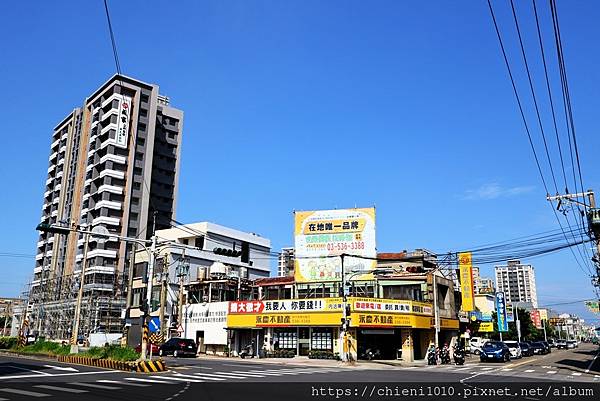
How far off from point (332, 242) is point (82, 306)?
1623 inches

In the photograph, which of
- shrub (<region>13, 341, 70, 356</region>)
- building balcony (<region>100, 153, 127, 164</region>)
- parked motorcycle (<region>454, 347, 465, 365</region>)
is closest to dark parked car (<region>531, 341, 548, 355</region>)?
parked motorcycle (<region>454, 347, 465, 365</region>)

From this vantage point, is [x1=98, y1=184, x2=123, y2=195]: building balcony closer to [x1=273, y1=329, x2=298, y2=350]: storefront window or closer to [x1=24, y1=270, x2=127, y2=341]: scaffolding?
[x1=24, y1=270, x2=127, y2=341]: scaffolding

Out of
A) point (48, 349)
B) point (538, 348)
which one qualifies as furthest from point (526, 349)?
point (48, 349)

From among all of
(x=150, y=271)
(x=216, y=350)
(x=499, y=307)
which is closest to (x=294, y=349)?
(x=216, y=350)

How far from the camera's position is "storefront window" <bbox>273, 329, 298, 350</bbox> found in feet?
127

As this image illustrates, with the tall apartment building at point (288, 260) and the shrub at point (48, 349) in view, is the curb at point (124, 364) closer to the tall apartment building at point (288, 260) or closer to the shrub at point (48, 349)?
the shrub at point (48, 349)

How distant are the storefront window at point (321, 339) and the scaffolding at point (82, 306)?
1360 inches

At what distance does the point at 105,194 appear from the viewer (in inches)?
2931

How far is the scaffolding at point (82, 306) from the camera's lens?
210ft

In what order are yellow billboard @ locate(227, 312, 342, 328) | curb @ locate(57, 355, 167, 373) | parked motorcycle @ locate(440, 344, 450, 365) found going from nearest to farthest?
1. curb @ locate(57, 355, 167, 373)
2. parked motorcycle @ locate(440, 344, 450, 365)
3. yellow billboard @ locate(227, 312, 342, 328)

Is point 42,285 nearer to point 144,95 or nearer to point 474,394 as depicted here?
point 144,95

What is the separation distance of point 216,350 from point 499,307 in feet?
139

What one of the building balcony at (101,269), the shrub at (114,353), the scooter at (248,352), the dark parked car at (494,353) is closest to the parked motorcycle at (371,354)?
the dark parked car at (494,353)

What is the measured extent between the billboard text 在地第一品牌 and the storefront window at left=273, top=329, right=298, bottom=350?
4.43 m
